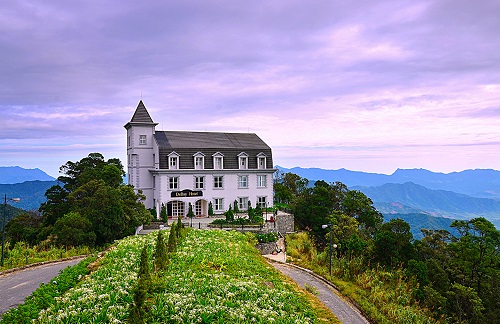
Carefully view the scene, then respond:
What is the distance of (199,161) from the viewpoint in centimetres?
3866

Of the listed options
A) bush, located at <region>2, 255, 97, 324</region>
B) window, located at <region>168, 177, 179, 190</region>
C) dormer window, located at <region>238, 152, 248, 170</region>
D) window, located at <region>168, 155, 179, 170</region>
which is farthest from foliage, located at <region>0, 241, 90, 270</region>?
dormer window, located at <region>238, 152, 248, 170</region>

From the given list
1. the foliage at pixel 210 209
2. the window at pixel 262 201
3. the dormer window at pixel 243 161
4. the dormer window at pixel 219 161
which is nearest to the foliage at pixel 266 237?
the foliage at pixel 210 209

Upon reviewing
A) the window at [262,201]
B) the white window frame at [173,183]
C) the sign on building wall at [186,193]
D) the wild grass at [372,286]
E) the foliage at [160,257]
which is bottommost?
the wild grass at [372,286]

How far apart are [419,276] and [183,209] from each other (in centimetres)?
2235

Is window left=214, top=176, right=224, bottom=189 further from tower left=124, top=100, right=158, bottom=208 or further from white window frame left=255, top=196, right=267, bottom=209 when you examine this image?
tower left=124, top=100, right=158, bottom=208

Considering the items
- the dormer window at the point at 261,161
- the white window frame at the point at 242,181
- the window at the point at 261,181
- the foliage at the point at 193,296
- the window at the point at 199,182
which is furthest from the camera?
the window at the point at 261,181

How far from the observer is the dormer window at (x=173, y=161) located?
3731 centimetres

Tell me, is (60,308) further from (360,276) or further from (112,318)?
(360,276)

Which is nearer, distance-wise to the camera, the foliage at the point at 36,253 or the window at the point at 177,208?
the foliage at the point at 36,253

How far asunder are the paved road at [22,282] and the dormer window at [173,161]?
15.2m

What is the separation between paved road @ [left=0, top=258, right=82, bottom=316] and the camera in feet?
51.6

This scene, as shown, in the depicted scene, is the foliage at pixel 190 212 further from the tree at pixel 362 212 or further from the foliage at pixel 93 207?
the tree at pixel 362 212

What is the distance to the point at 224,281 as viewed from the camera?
14.2 meters

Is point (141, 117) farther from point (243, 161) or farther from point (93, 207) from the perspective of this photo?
point (93, 207)
